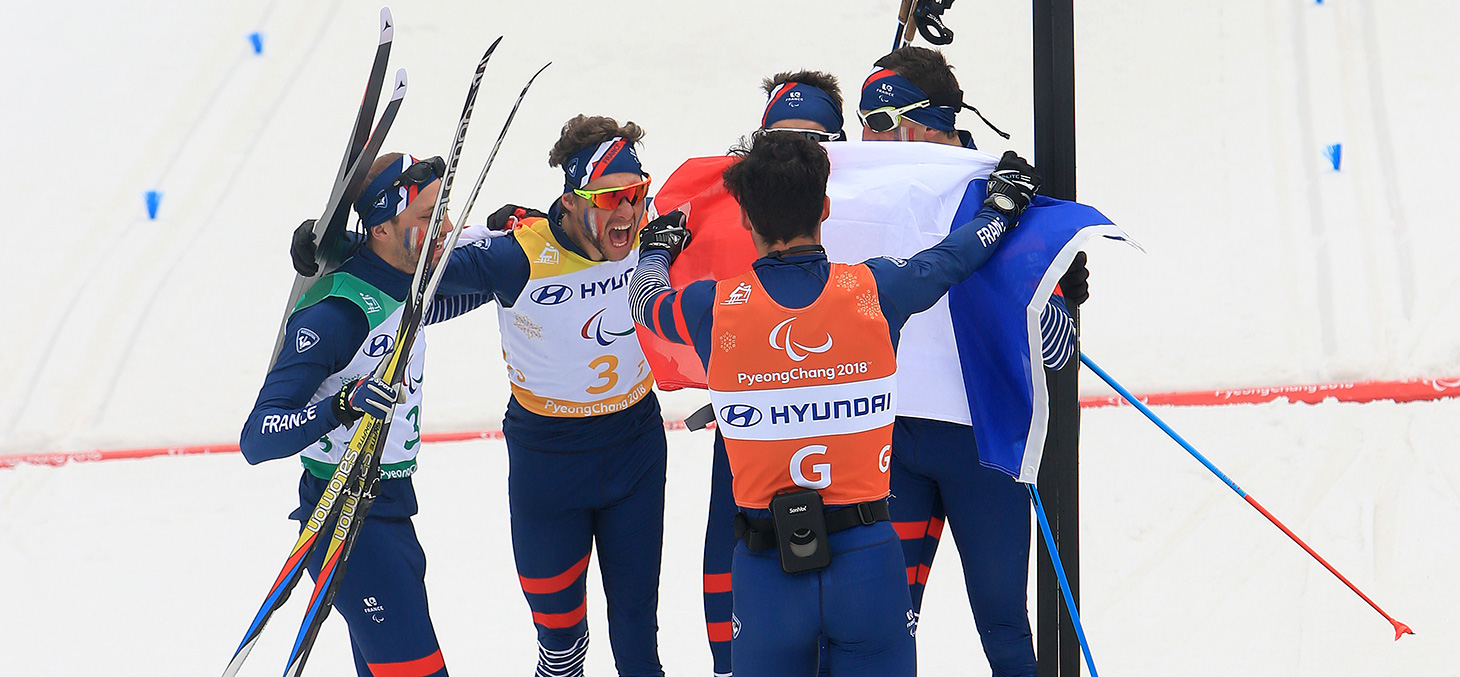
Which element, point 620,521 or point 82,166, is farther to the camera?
point 82,166

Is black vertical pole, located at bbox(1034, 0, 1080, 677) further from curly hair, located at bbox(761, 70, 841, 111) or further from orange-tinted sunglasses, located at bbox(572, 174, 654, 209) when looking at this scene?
orange-tinted sunglasses, located at bbox(572, 174, 654, 209)

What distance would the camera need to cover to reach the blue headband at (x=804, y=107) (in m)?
3.55

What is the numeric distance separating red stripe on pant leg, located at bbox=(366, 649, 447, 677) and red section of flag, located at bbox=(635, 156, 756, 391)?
982 mm

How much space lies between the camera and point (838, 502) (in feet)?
8.77

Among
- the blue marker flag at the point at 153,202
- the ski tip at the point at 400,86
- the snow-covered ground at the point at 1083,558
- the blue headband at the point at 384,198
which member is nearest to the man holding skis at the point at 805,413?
the blue headband at the point at 384,198

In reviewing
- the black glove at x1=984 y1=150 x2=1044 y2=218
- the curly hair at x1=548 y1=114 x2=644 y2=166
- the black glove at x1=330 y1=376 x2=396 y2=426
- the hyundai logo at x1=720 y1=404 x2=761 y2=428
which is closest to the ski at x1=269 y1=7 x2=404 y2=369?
the black glove at x1=330 y1=376 x2=396 y2=426

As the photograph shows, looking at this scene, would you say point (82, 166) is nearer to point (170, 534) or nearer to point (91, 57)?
point (91, 57)

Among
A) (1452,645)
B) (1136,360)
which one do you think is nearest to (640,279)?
(1452,645)

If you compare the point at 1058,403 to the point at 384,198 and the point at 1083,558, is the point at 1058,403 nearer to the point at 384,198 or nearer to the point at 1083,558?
the point at 384,198

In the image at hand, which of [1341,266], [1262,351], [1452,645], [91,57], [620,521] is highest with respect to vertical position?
[91,57]

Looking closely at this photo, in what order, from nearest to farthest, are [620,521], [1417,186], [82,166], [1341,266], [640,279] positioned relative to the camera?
1. [640,279]
2. [620,521]
3. [1341,266]
4. [1417,186]
5. [82,166]

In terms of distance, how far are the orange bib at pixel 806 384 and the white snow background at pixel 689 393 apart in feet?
6.00

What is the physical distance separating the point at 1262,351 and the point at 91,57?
9.72 m

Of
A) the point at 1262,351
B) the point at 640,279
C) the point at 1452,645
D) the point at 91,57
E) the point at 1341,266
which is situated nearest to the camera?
the point at 640,279
